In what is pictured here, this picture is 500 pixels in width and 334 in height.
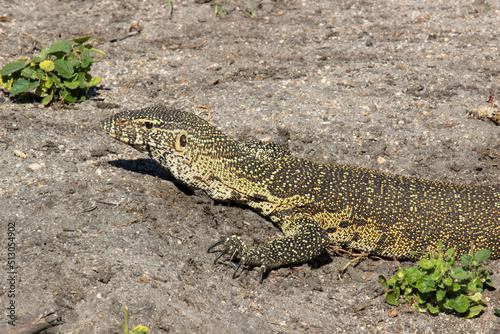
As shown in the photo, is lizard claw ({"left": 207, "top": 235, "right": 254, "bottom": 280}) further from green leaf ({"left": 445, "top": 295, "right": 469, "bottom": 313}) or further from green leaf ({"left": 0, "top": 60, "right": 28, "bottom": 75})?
Result: green leaf ({"left": 0, "top": 60, "right": 28, "bottom": 75})

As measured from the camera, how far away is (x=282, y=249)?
16.5 ft

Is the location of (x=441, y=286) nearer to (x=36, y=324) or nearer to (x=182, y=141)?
(x=182, y=141)

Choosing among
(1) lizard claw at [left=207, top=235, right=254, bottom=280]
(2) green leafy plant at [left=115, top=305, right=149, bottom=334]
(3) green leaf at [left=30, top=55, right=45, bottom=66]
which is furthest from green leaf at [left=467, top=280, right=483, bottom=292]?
(3) green leaf at [left=30, top=55, right=45, bottom=66]

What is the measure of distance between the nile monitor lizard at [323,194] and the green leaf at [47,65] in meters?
1.70

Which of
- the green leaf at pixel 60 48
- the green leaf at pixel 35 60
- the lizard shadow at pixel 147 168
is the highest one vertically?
the green leaf at pixel 60 48

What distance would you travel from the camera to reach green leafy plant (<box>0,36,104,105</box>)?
6.23 m

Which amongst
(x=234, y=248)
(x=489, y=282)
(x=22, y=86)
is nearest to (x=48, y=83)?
(x=22, y=86)

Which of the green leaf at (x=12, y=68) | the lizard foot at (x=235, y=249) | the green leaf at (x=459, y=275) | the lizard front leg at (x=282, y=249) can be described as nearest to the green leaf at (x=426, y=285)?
the green leaf at (x=459, y=275)

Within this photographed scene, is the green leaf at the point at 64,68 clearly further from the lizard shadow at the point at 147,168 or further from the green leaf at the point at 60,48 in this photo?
the lizard shadow at the point at 147,168

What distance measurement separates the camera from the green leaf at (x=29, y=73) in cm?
625

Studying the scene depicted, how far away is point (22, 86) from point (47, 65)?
49 centimetres

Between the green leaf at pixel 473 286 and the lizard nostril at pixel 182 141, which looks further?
the lizard nostril at pixel 182 141

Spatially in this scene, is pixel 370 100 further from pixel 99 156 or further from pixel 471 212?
pixel 99 156

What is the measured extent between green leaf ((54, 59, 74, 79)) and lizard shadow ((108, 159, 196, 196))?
1.68 metres
